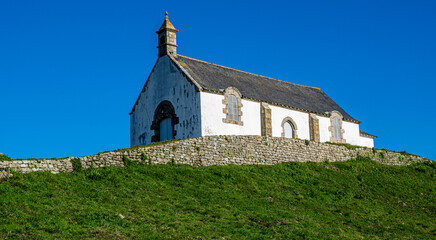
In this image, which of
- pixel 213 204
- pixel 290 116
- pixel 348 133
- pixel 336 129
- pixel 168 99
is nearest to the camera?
pixel 213 204

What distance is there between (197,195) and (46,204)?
6.50 meters

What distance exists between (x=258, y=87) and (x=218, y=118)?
690 centimetres

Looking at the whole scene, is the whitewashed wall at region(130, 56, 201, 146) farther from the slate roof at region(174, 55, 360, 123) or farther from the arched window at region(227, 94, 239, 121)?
the arched window at region(227, 94, 239, 121)

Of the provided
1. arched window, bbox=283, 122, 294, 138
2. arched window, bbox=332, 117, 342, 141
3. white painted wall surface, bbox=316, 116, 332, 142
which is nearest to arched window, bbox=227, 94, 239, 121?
arched window, bbox=283, 122, 294, 138

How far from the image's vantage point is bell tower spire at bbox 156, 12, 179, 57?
37.2 m

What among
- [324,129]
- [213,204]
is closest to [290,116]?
[324,129]

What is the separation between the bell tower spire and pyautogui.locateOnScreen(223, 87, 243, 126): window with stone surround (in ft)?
17.7

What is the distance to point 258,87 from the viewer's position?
130ft

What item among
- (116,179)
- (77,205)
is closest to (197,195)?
(116,179)

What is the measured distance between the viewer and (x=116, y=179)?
73.0 feet

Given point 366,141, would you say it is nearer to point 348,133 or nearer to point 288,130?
point 348,133

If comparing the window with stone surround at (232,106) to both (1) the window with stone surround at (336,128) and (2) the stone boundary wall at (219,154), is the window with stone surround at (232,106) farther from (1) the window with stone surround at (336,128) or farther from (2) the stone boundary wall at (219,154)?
(1) the window with stone surround at (336,128)

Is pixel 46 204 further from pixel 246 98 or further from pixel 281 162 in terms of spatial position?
pixel 246 98

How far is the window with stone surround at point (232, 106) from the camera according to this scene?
3447cm
